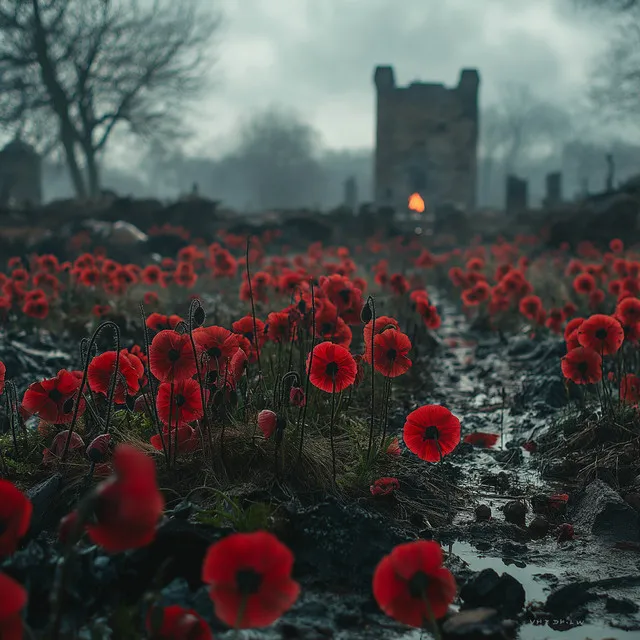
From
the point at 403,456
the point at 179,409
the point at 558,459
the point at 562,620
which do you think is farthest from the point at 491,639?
the point at 558,459

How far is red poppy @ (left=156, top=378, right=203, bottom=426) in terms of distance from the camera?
9.30 feet

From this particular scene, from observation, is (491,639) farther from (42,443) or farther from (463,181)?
(463,181)

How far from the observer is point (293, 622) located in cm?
215

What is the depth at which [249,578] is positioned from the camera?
1.60 meters

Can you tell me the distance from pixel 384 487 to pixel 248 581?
4.75 ft

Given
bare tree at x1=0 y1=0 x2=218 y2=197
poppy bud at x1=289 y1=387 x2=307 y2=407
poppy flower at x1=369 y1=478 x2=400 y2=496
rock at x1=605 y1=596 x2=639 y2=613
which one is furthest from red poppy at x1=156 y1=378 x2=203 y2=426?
bare tree at x1=0 y1=0 x2=218 y2=197

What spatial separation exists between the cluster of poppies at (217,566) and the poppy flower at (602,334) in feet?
6.91

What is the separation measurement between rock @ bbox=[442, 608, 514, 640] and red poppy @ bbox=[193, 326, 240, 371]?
4.83ft

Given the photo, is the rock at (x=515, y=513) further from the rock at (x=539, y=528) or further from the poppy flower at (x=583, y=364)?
the poppy flower at (x=583, y=364)

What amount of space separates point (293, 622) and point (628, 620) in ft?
3.18

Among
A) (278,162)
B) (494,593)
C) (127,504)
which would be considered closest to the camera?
(127,504)

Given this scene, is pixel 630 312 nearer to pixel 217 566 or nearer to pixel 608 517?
pixel 608 517

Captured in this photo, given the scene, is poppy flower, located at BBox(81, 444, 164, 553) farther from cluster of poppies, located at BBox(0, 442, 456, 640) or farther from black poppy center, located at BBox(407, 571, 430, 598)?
black poppy center, located at BBox(407, 571, 430, 598)

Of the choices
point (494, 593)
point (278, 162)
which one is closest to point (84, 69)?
point (494, 593)
